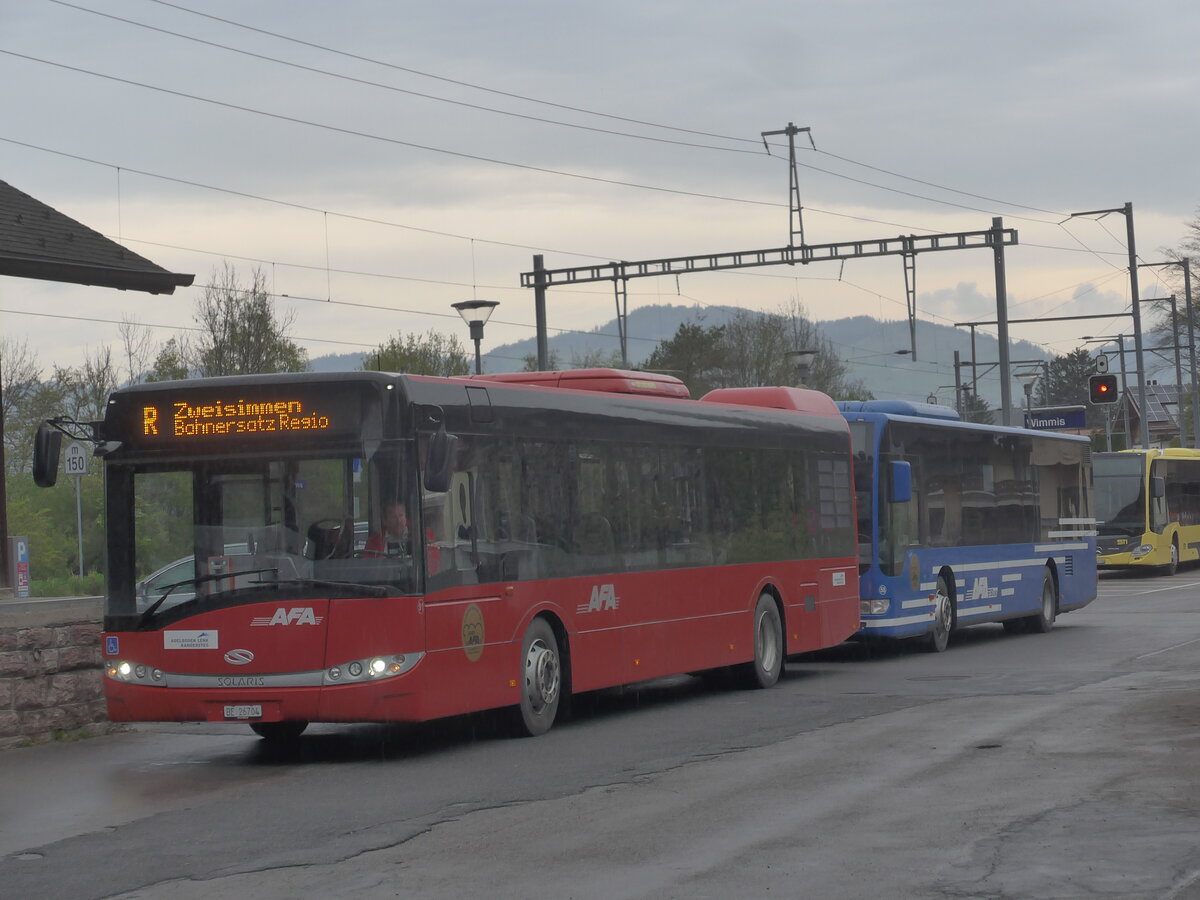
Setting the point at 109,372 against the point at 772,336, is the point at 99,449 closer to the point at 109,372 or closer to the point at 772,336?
the point at 109,372

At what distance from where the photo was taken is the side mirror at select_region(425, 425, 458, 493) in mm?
12148

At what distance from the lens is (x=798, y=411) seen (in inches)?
771

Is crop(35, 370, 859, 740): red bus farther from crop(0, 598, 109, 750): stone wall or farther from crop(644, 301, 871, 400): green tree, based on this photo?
crop(644, 301, 871, 400): green tree

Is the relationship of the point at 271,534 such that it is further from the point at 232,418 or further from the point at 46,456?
the point at 46,456

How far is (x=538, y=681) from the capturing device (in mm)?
13883

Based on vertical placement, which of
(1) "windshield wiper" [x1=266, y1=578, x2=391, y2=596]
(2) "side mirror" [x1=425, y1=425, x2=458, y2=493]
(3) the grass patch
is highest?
(2) "side mirror" [x1=425, y1=425, x2=458, y2=493]

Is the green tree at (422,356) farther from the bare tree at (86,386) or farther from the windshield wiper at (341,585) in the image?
the windshield wiper at (341,585)

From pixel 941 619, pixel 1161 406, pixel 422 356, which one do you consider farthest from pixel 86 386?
pixel 1161 406

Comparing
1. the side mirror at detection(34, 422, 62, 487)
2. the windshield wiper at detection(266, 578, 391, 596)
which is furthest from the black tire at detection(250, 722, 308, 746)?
the side mirror at detection(34, 422, 62, 487)

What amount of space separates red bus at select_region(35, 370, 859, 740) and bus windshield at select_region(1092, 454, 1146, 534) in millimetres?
32674

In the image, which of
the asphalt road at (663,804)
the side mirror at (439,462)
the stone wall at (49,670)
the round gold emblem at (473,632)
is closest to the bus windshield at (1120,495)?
the asphalt road at (663,804)

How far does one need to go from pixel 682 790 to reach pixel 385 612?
2.80 meters

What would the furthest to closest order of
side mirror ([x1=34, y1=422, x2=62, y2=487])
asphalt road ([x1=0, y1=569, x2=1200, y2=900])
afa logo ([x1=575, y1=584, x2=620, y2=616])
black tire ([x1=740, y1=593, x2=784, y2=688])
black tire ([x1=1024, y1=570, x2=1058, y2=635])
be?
black tire ([x1=1024, y1=570, x2=1058, y2=635]), black tire ([x1=740, y1=593, x2=784, y2=688]), afa logo ([x1=575, y1=584, x2=620, y2=616]), side mirror ([x1=34, y1=422, x2=62, y2=487]), asphalt road ([x1=0, y1=569, x2=1200, y2=900])

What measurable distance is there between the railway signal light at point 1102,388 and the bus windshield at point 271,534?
3509cm
